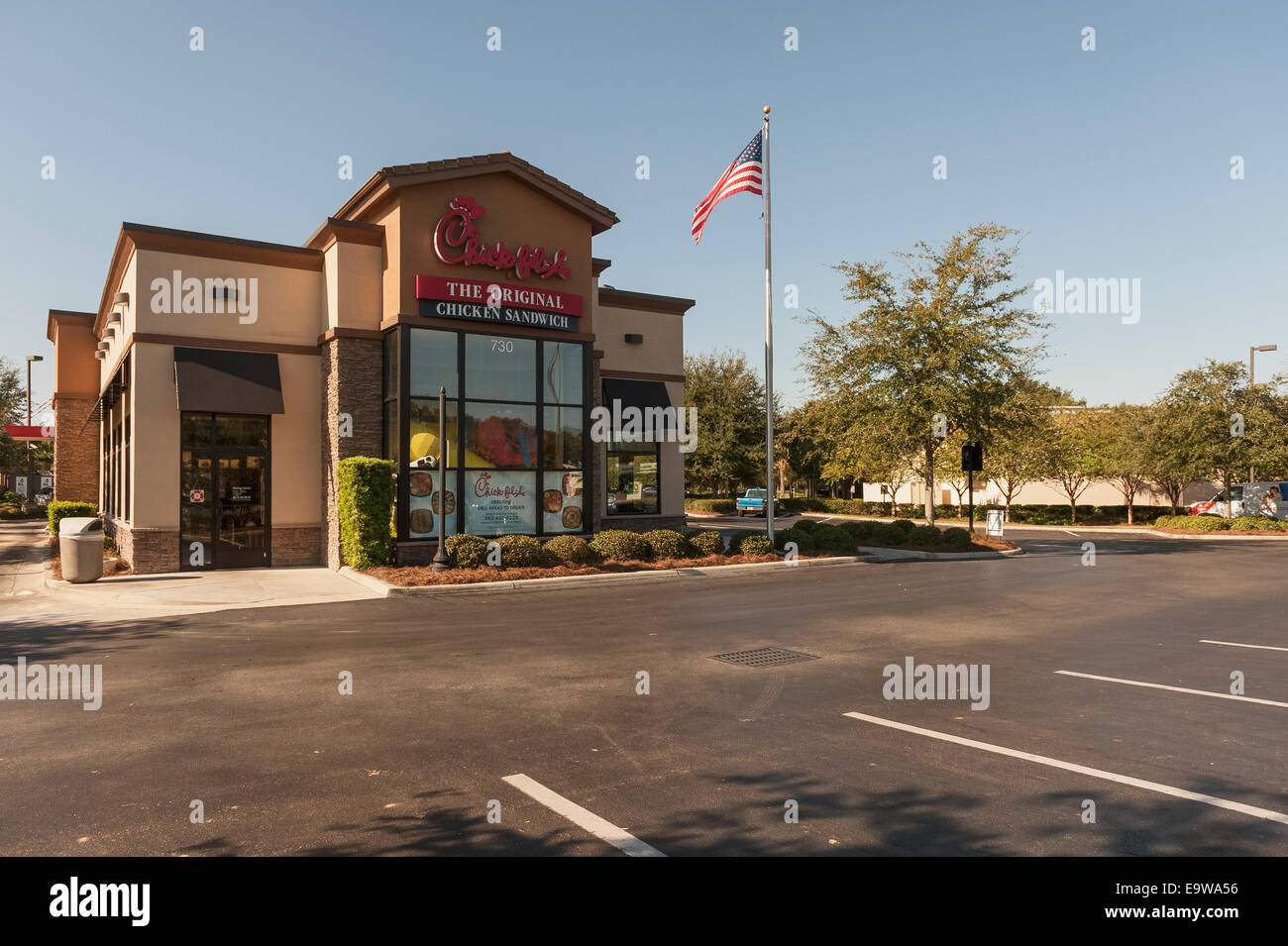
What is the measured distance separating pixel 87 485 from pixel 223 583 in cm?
1922

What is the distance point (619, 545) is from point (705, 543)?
111 inches

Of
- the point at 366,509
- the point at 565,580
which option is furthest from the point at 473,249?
the point at 565,580

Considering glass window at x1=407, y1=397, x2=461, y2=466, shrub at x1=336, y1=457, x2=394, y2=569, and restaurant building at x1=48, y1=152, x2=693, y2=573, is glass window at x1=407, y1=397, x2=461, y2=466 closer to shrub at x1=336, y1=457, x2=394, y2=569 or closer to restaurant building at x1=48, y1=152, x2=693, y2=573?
restaurant building at x1=48, y1=152, x2=693, y2=573

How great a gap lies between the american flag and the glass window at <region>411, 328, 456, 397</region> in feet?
22.4

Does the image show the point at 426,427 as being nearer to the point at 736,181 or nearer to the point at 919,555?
the point at 736,181

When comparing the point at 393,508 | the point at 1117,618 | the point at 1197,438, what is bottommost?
the point at 1117,618

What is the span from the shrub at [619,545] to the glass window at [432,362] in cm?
489

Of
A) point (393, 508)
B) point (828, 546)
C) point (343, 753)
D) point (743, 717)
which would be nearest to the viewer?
point (343, 753)

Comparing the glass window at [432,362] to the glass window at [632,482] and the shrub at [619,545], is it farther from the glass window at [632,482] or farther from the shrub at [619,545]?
the glass window at [632,482]

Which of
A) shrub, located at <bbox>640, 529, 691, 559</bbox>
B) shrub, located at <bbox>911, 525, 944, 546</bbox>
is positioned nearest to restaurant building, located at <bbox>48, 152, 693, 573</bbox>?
shrub, located at <bbox>640, 529, 691, 559</bbox>

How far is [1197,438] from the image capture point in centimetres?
3750

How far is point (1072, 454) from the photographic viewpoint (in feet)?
142
